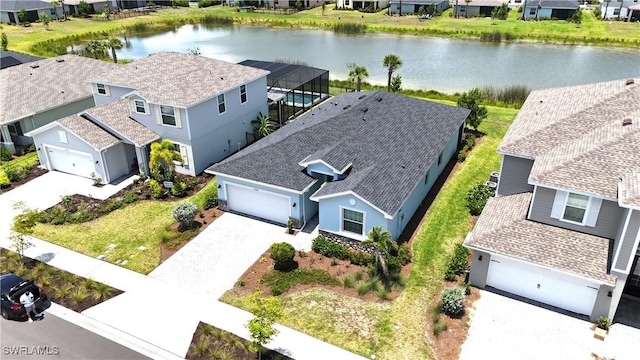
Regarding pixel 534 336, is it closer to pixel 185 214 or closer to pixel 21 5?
pixel 185 214

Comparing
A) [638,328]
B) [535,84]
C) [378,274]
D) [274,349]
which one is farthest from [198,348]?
[535,84]

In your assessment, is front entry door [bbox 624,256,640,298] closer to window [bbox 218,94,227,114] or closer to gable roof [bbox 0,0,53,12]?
window [bbox 218,94,227,114]

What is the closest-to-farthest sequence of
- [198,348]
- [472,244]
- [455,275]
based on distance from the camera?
1. [198,348]
2. [472,244]
3. [455,275]

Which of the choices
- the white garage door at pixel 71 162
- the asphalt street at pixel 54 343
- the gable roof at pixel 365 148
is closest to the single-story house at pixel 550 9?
the gable roof at pixel 365 148

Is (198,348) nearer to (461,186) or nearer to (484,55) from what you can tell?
(461,186)

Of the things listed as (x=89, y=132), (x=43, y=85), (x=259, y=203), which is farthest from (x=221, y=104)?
(x=43, y=85)

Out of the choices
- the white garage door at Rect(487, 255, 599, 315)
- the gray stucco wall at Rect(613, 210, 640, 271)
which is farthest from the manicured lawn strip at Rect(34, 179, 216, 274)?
the gray stucco wall at Rect(613, 210, 640, 271)
